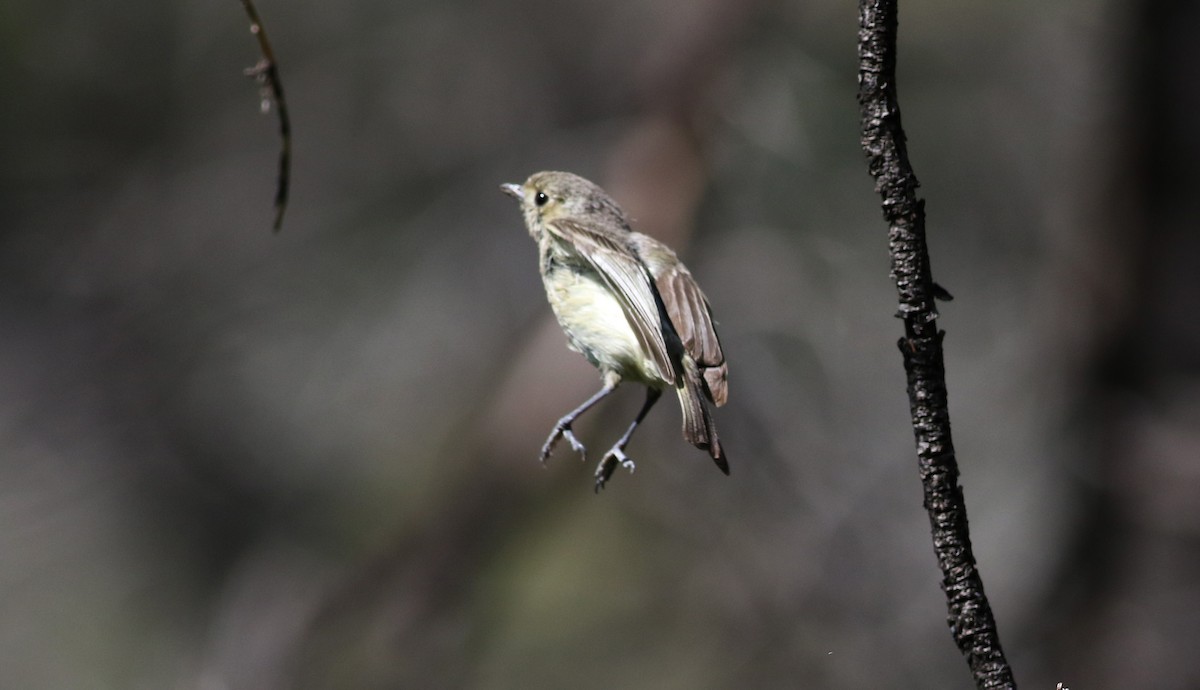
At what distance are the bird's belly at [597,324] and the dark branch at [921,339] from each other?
84 centimetres

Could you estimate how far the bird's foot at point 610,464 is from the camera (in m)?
2.18

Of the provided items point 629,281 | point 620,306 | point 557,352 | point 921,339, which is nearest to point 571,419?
point 620,306

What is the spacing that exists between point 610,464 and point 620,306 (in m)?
0.31

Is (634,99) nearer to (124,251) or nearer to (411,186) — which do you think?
(411,186)

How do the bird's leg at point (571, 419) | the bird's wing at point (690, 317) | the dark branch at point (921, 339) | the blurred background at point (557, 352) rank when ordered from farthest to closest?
the blurred background at point (557, 352)
the bird's leg at point (571, 419)
the bird's wing at point (690, 317)
the dark branch at point (921, 339)

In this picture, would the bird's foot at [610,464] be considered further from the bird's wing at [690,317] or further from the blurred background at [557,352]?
the blurred background at [557,352]

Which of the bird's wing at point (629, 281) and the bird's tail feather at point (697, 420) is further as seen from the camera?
the bird's wing at point (629, 281)

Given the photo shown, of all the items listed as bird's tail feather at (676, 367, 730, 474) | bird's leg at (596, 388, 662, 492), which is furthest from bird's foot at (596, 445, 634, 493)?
bird's tail feather at (676, 367, 730, 474)

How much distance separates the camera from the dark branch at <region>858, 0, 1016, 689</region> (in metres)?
1.46

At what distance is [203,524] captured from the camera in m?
8.86

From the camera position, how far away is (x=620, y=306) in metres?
2.35

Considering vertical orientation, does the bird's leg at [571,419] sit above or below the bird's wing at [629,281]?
below

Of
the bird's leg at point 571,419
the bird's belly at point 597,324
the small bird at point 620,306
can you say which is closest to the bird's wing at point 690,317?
the small bird at point 620,306

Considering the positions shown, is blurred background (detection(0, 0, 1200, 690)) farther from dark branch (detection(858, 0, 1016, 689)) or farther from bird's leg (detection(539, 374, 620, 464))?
dark branch (detection(858, 0, 1016, 689))
